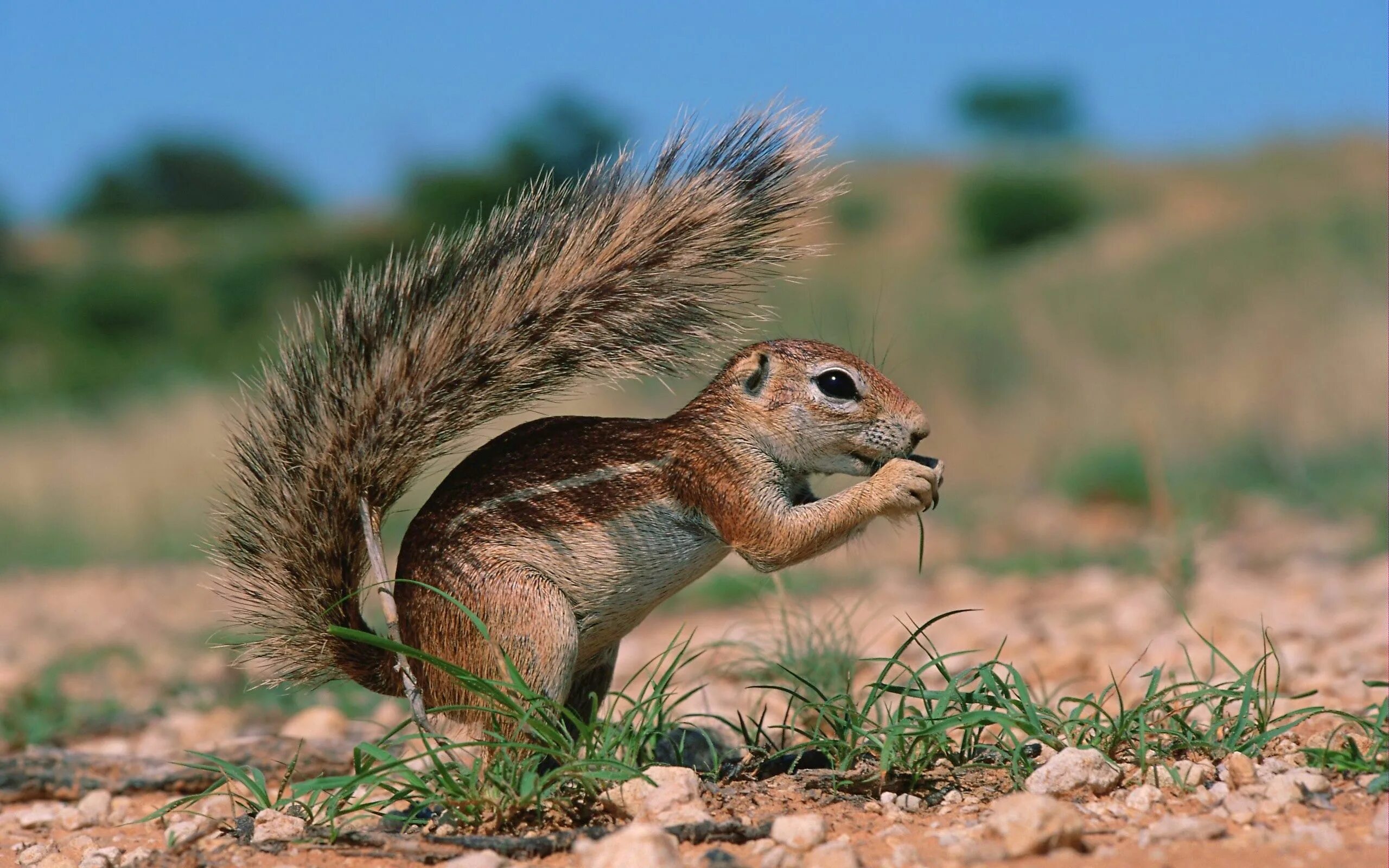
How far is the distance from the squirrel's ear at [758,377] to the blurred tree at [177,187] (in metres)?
61.0

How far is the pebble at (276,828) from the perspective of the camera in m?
2.72

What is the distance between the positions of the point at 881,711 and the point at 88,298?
43388 millimetres

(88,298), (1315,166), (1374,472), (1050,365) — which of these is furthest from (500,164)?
(1374,472)

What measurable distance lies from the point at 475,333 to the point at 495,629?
0.67m

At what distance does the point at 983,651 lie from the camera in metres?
4.47

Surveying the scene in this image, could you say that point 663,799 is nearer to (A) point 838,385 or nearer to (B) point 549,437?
(B) point 549,437

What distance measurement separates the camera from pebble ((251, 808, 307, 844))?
8.93ft

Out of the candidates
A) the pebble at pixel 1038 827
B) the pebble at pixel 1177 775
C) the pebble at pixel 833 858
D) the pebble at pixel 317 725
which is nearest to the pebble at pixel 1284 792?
the pebble at pixel 1177 775

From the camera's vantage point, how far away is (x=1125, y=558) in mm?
7062

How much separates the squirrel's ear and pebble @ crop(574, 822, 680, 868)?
121 centimetres

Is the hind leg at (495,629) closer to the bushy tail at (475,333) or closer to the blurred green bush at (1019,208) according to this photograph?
→ the bushy tail at (475,333)

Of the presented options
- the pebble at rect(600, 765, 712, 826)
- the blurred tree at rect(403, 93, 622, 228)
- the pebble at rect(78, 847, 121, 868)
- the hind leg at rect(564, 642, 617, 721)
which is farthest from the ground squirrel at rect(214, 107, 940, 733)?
the blurred tree at rect(403, 93, 622, 228)

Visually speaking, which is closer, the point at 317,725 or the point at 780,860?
the point at 780,860

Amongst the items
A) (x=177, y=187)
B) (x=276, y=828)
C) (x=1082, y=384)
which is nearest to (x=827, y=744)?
(x=276, y=828)
